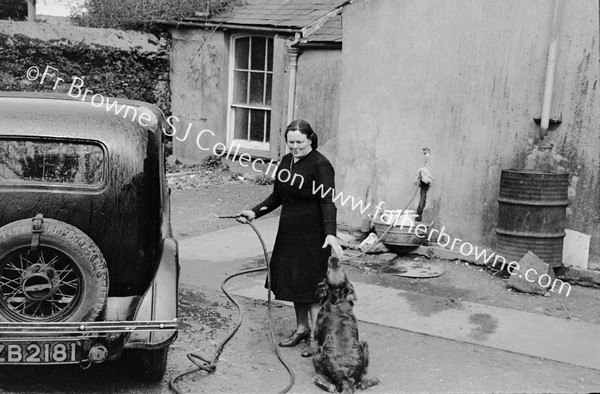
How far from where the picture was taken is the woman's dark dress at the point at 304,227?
5770 millimetres

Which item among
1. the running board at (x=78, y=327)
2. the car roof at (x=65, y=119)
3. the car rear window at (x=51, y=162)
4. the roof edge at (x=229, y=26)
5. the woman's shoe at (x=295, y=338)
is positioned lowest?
the woman's shoe at (x=295, y=338)

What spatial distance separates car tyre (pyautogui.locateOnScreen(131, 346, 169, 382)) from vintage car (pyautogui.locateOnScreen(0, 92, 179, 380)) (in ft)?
0.03

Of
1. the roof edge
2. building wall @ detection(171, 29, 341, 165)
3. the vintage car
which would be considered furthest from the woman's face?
the roof edge

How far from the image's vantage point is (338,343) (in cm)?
500

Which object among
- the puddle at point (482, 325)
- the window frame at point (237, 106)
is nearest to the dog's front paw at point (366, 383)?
the puddle at point (482, 325)

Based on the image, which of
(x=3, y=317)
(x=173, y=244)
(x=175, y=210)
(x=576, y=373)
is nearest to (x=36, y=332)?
(x=3, y=317)

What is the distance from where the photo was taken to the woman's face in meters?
5.71

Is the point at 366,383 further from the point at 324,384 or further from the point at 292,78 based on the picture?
the point at 292,78

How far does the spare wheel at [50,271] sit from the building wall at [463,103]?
553 centimetres

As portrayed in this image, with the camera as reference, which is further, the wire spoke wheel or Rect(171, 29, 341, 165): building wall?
Rect(171, 29, 341, 165): building wall

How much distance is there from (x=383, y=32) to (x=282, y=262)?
4.60m

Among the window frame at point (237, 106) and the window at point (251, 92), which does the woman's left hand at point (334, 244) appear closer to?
the window frame at point (237, 106)

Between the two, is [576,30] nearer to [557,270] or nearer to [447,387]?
[557,270]

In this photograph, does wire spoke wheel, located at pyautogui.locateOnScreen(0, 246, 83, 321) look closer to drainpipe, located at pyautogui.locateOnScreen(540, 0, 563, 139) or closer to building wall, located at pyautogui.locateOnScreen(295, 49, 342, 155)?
Result: drainpipe, located at pyautogui.locateOnScreen(540, 0, 563, 139)
